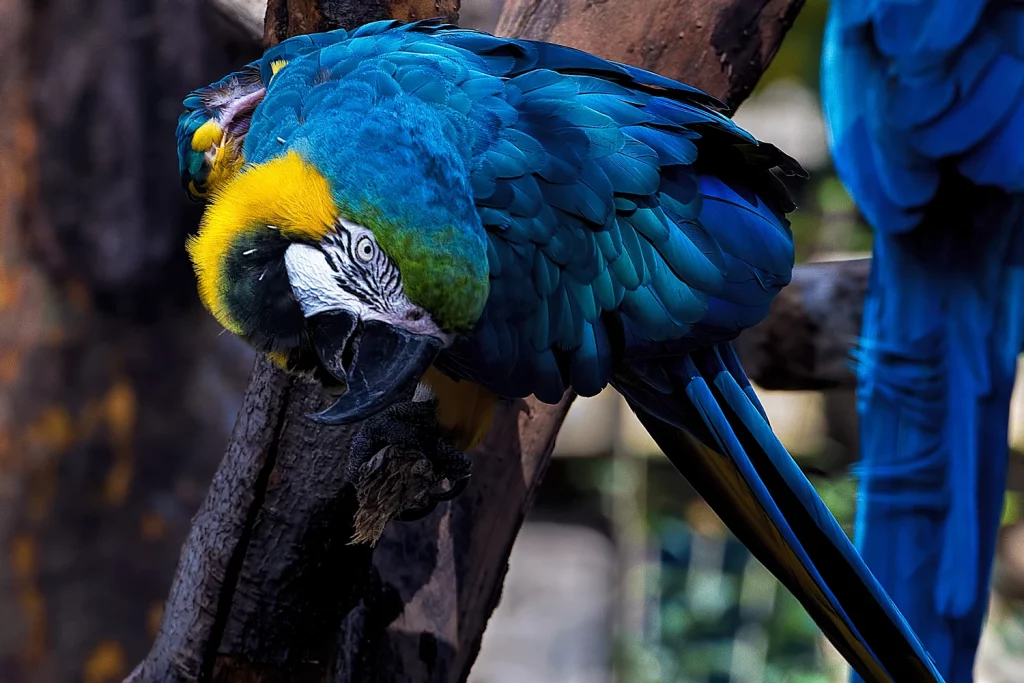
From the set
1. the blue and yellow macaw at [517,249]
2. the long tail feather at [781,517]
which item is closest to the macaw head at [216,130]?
the blue and yellow macaw at [517,249]

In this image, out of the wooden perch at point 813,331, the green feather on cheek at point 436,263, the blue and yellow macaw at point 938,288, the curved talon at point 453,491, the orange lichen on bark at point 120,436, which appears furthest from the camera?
the orange lichen on bark at point 120,436

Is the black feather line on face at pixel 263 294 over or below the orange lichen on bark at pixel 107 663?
over

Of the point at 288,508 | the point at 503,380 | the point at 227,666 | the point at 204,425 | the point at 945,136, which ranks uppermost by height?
the point at 945,136

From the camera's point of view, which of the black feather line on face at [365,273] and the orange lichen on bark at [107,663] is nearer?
the black feather line on face at [365,273]

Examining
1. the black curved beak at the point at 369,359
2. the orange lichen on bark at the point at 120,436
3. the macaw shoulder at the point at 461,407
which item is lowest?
the orange lichen on bark at the point at 120,436

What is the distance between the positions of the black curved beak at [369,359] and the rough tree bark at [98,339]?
96 cm

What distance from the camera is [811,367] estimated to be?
1.47 meters

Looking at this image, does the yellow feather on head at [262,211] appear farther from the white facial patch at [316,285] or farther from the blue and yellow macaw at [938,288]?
the blue and yellow macaw at [938,288]

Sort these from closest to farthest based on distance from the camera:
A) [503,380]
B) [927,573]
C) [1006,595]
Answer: [503,380]
[927,573]
[1006,595]

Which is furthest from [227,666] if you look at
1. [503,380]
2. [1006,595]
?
[1006,595]

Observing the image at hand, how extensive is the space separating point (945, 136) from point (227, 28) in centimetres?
100

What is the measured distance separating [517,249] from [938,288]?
2.36 feet

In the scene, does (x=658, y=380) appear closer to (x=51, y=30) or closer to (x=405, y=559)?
(x=405, y=559)

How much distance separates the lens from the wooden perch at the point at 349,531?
809mm
